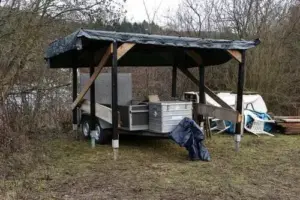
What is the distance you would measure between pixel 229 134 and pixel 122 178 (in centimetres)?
550

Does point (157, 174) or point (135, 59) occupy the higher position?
point (135, 59)

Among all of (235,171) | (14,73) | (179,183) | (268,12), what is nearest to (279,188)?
(235,171)


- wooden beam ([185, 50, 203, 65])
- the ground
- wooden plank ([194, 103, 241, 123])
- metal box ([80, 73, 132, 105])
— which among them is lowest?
the ground

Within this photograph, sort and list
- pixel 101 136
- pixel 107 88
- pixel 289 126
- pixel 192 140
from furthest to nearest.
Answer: pixel 289 126 < pixel 107 88 < pixel 101 136 < pixel 192 140

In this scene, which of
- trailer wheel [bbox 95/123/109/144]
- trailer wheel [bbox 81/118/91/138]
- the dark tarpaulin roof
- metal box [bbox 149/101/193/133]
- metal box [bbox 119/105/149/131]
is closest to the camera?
the dark tarpaulin roof

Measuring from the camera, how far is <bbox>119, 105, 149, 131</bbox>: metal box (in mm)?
8234

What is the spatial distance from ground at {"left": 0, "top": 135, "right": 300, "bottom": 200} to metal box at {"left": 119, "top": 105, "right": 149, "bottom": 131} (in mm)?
539

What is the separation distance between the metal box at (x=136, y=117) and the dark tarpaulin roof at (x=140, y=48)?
134cm

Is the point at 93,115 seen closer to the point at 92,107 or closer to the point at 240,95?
the point at 92,107

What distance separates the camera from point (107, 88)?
1013cm

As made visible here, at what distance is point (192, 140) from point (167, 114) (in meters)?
0.86

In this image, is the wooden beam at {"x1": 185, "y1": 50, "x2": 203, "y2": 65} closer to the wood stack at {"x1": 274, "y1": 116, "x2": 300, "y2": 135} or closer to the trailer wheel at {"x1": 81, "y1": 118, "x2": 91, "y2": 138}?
the trailer wheel at {"x1": 81, "y1": 118, "x2": 91, "y2": 138}

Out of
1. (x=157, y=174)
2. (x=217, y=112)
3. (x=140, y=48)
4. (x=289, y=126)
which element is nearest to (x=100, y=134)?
(x=140, y=48)

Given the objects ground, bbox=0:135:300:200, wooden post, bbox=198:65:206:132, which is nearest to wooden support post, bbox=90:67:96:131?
ground, bbox=0:135:300:200
